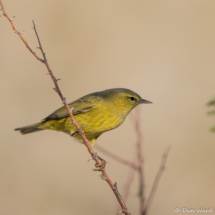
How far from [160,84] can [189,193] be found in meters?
3.12

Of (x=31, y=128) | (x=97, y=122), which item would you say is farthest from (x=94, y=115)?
(x=31, y=128)

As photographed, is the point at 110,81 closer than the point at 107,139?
No

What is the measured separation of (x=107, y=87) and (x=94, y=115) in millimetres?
4090

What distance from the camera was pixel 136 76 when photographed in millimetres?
9125

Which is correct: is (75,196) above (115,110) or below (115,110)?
below

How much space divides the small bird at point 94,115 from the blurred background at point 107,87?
2.21 m

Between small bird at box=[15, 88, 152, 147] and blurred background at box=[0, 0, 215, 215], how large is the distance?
2.21 m

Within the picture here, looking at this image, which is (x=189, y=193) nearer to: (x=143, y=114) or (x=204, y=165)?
(x=204, y=165)

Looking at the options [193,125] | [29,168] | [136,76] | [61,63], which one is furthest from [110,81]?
[29,168]

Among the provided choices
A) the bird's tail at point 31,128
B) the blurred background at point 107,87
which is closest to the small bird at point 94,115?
the bird's tail at point 31,128

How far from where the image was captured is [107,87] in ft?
28.2

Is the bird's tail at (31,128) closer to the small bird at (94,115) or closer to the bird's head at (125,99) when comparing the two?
the small bird at (94,115)

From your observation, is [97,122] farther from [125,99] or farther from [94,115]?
[125,99]

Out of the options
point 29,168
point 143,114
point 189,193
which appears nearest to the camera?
point 189,193
